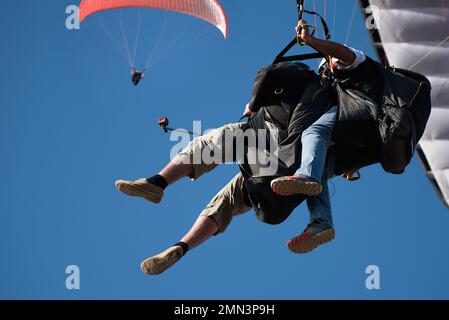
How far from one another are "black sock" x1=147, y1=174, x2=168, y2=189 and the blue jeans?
1.17 meters

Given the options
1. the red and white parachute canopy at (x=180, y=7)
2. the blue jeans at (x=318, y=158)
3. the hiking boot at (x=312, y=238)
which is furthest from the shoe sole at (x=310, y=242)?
the red and white parachute canopy at (x=180, y=7)

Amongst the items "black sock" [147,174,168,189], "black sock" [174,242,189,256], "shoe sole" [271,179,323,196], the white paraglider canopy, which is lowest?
"black sock" [174,242,189,256]

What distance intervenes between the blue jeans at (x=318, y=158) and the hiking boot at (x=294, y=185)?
0.10 meters

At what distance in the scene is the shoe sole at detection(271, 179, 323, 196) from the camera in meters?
5.45

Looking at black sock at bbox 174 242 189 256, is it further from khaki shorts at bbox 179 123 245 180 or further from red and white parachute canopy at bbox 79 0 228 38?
red and white parachute canopy at bbox 79 0 228 38

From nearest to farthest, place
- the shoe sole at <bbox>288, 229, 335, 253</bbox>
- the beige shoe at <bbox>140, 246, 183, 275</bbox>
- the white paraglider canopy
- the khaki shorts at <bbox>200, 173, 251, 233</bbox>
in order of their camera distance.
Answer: the shoe sole at <bbox>288, 229, 335, 253</bbox>
the beige shoe at <bbox>140, 246, 183, 275</bbox>
the khaki shorts at <bbox>200, 173, 251, 233</bbox>
the white paraglider canopy

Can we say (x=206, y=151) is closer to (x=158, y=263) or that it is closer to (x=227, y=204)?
(x=227, y=204)

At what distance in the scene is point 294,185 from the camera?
5.46m

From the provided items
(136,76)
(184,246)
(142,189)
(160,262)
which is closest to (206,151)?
(142,189)

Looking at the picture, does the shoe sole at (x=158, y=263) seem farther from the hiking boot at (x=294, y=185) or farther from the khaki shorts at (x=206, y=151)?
the hiking boot at (x=294, y=185)

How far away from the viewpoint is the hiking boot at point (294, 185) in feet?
17.9

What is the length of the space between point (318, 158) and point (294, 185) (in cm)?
46

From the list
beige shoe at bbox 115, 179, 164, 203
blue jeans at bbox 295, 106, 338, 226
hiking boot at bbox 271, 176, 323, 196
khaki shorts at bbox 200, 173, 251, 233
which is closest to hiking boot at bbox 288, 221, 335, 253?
blue jeans at bbox 295, 106, 338, 226

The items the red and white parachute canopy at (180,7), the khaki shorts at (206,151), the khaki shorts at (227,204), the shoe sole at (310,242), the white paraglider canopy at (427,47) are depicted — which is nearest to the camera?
the shoe sole at (310,242)
